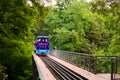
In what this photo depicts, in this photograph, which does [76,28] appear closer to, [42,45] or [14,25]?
[42,45]

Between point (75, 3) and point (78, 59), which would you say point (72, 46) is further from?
point (78, 59)

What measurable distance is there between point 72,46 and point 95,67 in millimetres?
29543

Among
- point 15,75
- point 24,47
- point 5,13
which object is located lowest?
point 15,75

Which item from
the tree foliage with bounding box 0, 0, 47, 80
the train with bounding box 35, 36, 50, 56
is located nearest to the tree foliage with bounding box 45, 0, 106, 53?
the train with bounding box 35, 36, 50, 56

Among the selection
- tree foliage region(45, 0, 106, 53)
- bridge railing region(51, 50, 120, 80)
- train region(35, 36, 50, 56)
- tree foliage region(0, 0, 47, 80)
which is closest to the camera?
bridge railing region(51, 50, 120, 80)

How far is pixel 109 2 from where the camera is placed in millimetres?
23094

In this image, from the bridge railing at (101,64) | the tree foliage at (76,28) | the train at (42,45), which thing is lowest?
the bridge railing at (101,64)

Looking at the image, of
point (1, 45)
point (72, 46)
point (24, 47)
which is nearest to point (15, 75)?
point (24, 47)

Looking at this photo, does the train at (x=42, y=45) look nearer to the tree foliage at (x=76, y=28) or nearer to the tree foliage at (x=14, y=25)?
the tree foliage at (x=76, y=28)

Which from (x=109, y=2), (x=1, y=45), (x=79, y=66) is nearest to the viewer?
(x=1, y=45)

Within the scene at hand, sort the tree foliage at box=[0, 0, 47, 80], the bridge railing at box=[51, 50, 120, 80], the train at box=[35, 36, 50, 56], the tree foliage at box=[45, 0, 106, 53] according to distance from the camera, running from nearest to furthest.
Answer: the bridge railing at box=[51, 50, 120, 80] → the tree foliage at box=[0, 0, 47, 80] → the tree foliage at box=[45, 0, 106, 53] → the train at box=[35, 36, 50, 56]

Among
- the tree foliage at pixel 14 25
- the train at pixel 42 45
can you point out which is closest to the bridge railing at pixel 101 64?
the tree foliage at pixel 14 25

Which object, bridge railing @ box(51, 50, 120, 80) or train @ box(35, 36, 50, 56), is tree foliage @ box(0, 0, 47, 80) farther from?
train @ box(35, 36, 50, 56)

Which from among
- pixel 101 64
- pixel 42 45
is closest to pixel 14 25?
pixel 101 64
